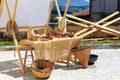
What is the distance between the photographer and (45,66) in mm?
5250

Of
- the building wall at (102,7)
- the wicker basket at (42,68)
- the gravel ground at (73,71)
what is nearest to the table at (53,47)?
the wicker basket at (42,68)

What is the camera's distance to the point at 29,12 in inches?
239

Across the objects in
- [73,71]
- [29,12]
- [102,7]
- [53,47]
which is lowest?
[73,71]

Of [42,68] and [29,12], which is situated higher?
[29,12]

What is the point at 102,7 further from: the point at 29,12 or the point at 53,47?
the point at 53,47

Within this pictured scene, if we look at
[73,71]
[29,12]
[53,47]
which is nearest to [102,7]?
[29,12]

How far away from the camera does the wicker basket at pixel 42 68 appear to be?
4953mm

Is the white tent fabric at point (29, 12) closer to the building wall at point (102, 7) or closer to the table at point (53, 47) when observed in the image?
the table at point (53, 47)

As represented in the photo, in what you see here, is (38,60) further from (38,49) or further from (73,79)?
(73,79)

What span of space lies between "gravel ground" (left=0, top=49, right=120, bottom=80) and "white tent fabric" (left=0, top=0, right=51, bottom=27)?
28.8 inches

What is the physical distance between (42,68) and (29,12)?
125cm

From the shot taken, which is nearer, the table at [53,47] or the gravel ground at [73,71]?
the table at [53,47]

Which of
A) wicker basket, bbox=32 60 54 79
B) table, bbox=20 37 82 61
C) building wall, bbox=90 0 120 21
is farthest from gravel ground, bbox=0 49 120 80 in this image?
building wall, bbox=90 0 120 21

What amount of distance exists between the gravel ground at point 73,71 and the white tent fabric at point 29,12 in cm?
73
